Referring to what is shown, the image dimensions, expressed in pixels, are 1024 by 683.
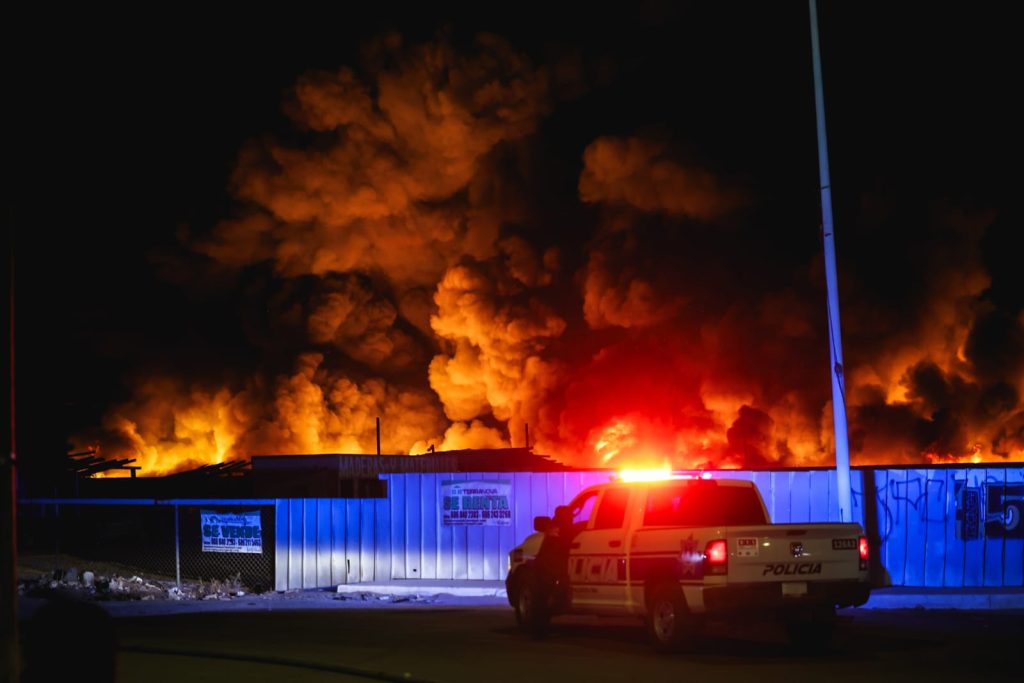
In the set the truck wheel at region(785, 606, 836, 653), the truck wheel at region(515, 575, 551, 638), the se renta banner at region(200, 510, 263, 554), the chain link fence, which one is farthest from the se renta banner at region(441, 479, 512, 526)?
the truck wheel at region(785, 606, 836, 653)

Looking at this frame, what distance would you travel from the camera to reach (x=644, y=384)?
41.7m

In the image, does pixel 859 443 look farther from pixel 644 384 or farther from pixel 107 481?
pixel 107 481

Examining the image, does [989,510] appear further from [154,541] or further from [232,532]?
[154,541]

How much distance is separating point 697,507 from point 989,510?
6765mm

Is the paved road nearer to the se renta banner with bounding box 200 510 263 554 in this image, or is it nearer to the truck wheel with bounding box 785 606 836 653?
the truck wheel with bounding box 785 606 836 653

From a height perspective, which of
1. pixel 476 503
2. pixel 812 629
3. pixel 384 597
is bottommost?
pixel 384 597

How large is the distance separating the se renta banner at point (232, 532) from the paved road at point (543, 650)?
5.48 metres

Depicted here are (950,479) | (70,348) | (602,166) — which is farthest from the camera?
(70,348)

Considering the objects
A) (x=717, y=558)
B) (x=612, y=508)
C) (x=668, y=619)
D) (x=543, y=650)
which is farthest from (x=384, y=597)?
(x=717, y=558)

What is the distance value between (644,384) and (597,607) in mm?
27032

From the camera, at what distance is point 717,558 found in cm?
A: 1299

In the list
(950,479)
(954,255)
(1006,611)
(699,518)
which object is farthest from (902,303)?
(699,518)

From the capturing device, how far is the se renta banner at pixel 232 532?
23406 mm

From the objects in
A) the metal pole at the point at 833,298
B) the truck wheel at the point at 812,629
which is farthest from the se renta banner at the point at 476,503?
the truck wheel at the point at 812,629
